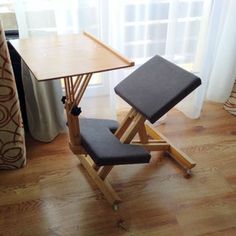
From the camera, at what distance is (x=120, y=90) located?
186 cm

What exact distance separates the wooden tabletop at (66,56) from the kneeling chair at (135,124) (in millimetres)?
338

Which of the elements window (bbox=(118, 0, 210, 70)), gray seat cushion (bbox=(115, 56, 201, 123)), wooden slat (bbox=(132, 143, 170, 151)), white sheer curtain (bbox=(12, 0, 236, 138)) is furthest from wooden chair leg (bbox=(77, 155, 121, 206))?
window (bbox=(118, 0, 210, 70))

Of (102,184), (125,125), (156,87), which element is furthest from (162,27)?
(102,184)

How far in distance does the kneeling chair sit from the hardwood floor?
0.31 ft

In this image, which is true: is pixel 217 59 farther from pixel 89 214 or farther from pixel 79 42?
pixel 89 214

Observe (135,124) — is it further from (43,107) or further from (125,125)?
(43,107)

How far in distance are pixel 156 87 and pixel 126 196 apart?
2.25 ft

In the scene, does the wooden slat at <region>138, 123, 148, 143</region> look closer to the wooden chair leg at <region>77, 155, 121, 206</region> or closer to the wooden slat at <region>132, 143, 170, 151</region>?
the wooden slat at <region>132, 143, 170, 151</region>

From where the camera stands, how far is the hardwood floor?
5.20 feet

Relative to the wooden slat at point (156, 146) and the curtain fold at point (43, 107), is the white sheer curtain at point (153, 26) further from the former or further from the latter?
the wooden slat at point (156, 146)

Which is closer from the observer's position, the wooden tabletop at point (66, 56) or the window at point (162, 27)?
the wooden tabletop at point (66, 56)

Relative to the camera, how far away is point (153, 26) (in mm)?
2189

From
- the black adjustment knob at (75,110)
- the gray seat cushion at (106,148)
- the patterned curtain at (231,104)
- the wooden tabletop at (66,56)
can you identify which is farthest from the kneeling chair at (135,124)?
the patterned curtain at (231,104)

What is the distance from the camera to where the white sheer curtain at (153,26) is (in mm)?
1997
